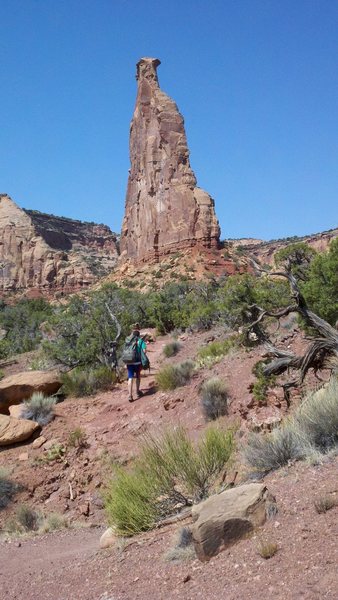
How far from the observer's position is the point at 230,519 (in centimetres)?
400

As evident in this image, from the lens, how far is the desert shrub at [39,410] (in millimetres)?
11445

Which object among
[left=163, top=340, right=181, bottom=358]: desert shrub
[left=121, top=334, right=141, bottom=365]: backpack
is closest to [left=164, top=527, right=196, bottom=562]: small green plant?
→ [left=121, top=334, right=141, bottom=365]: backpack

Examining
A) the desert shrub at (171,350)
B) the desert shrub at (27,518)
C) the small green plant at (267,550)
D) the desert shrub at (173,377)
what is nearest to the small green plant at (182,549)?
the small green plant at (267,550)

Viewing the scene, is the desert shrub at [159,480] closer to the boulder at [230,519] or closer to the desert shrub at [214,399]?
the boulder at [230,519]

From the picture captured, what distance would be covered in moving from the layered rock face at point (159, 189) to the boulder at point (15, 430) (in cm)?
4261

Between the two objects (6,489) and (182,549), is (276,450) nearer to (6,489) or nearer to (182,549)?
(182,549)

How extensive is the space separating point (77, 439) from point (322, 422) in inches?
252

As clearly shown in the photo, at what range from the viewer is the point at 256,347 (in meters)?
12.3

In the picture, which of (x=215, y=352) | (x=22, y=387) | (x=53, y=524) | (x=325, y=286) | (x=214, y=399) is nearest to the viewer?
(x=53, y=524)

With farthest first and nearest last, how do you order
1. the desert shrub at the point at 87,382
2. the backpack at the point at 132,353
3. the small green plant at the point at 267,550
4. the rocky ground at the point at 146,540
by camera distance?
the desert shrub at the point at 87,382 < the backpack at the point at 132,353 < the small green plant at the point at 267,550 < the rocky ground at the point at 146,540

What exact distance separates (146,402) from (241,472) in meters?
5.78

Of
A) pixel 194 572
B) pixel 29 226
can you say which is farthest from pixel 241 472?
pixel 29 226

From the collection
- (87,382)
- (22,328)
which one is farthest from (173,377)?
(22,328)

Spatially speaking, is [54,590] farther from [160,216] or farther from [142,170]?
[142,170]
